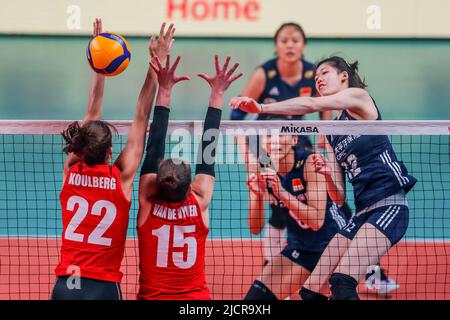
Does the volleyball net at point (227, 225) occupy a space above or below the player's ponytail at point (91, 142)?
below

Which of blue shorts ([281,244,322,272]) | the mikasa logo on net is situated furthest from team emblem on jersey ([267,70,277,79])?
the mikasa logo on net

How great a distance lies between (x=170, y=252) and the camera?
4.88 meters

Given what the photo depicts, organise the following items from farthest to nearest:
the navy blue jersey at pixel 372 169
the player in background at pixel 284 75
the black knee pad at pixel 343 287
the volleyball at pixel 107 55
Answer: the player in background at pixel 284 75
the navy blue jersey at pixel 372 169
the black knee pad at pixel 343 287
the volleyball at pixel 107 55

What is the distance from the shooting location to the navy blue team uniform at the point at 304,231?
7.05m

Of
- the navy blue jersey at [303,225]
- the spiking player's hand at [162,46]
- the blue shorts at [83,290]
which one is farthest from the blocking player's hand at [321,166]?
the blue shorts at [83,290]

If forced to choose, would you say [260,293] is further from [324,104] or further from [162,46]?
[162,46]

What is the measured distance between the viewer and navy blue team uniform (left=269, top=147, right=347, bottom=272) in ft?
23.1

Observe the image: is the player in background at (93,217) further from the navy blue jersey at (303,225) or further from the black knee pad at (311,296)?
the navy blue jersey at (303,225)

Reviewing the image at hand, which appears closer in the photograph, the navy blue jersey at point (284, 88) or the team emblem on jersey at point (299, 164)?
the team emblem on jersey at point (299, 164)

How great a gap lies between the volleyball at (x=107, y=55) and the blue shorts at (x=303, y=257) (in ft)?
8.64

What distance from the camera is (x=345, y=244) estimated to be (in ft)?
20.4

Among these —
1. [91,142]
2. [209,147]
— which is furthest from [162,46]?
[91,142]
